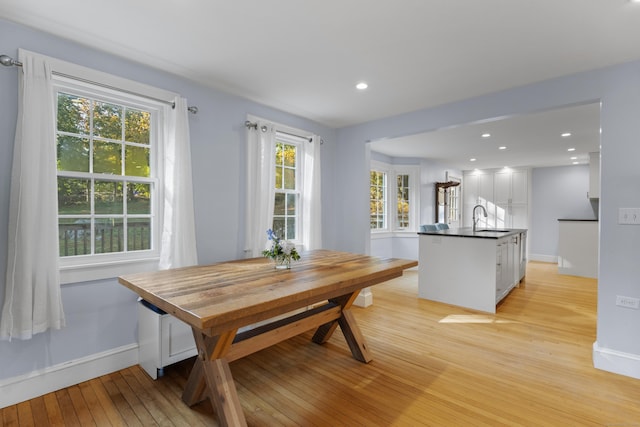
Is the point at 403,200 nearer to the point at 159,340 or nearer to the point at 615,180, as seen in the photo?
the point at 615,180

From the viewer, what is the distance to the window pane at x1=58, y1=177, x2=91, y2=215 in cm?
224

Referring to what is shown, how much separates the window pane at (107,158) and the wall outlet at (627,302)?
4.12 meters

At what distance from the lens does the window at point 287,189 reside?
3732mm

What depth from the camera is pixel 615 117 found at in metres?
2.47

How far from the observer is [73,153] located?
2295 millimetres

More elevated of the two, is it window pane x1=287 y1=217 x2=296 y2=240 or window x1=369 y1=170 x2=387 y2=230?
window x1=369 y1=170 x2=387 y2=230

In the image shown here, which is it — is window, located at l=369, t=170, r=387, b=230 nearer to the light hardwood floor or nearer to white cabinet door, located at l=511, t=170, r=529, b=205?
the light hardwood floor

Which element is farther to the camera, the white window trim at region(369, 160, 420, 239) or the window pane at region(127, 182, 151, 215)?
the white window trim at region(369, 160, 420, 239)

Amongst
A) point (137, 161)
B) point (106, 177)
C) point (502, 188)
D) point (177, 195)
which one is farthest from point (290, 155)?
point (502, 188)

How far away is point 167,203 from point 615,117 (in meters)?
3.72

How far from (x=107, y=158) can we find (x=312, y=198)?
6.92 feet

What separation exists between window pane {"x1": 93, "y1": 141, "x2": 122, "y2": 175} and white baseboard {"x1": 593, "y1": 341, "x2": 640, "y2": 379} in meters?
4.14

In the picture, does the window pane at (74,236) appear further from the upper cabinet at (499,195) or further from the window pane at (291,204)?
the upper cabinet at (499,195)

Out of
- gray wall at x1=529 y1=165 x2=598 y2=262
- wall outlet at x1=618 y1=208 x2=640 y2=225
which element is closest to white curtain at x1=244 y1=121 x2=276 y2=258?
wall outlet at x1=618 y1=208 x2=640 y2=225
